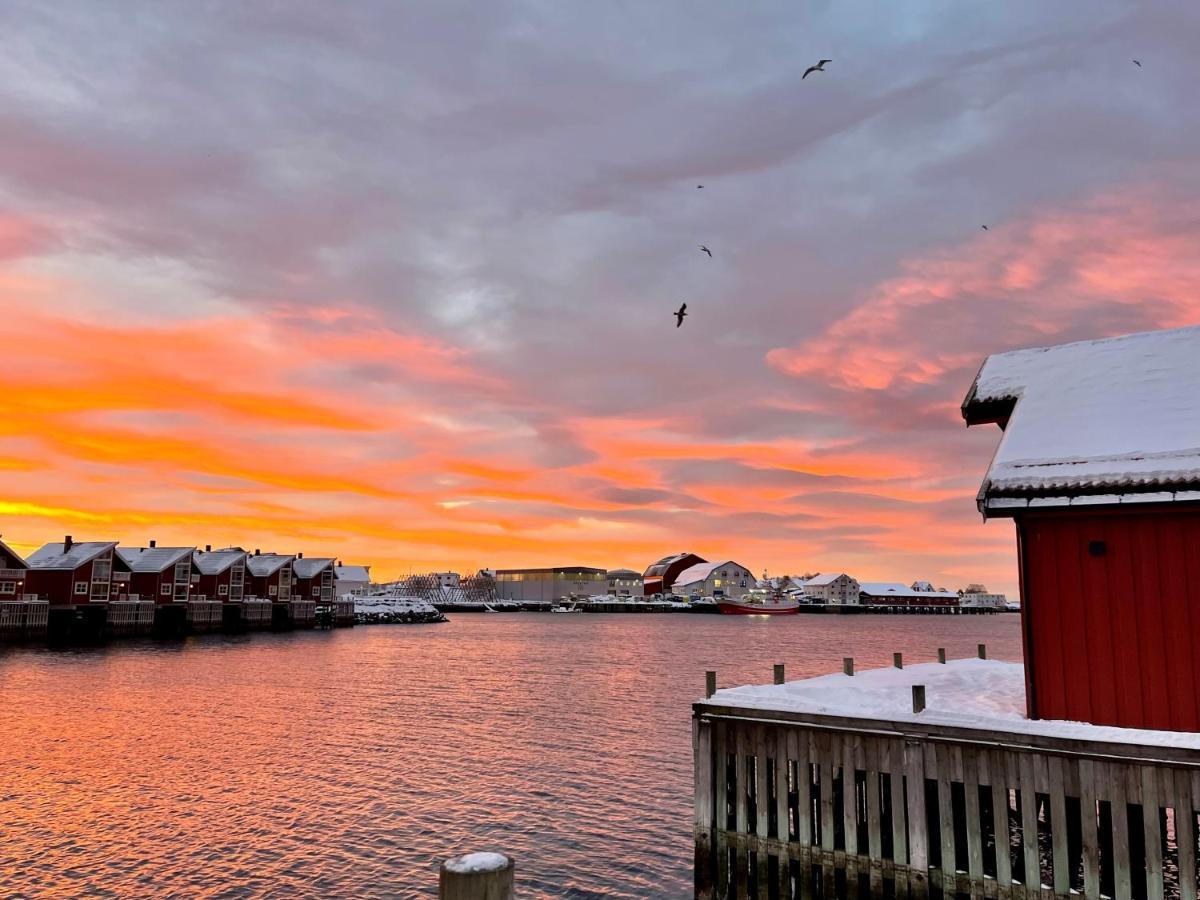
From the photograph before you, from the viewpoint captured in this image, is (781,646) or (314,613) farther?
(314,613)

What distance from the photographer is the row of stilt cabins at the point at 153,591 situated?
91562 millimetres

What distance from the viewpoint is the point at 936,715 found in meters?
12.8

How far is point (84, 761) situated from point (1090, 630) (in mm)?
33627

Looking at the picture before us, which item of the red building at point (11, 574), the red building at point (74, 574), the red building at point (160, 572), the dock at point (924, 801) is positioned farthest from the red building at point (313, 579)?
the dock at point (924, 801)

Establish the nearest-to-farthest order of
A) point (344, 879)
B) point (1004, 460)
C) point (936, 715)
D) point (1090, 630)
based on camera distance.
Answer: point (936, 715) → point (1090, 630) → point (1004, 460) → point (344, 879)

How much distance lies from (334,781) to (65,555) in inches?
3550

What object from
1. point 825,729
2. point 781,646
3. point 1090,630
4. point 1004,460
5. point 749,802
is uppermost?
point 1004,460

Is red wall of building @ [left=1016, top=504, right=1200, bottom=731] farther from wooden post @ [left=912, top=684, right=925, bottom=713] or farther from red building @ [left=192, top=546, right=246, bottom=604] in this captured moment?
red building @ [left=192, top=546, right=246, bottom=604]

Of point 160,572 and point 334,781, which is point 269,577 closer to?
point 160,572

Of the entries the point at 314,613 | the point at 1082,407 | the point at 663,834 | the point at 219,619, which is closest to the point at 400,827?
the point at 663,834

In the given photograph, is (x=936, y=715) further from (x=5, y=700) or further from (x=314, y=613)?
(x=314, y=613)

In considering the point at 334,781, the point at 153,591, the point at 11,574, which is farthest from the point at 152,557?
the point at 334,781

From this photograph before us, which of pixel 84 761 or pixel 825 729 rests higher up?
pixel 825 729

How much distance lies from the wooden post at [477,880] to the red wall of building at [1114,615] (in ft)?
44.0
